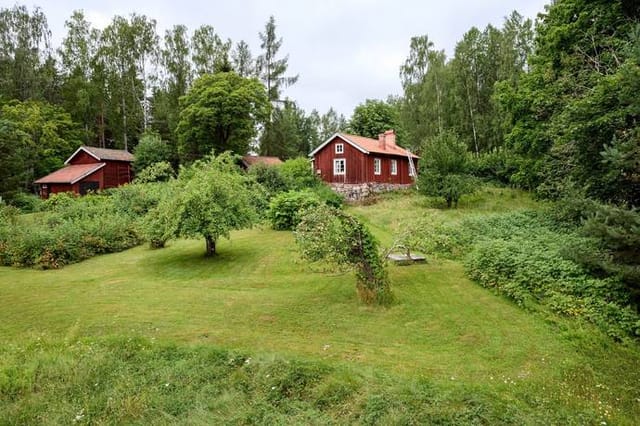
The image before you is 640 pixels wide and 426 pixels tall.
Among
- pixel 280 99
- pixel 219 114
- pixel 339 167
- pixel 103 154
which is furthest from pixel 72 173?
pixel 339 167

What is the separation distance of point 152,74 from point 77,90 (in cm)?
751

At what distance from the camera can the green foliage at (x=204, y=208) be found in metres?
12.0

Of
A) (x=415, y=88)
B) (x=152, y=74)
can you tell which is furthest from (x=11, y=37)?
(x=415, y=88)

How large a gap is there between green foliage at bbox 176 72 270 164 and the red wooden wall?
8144mm

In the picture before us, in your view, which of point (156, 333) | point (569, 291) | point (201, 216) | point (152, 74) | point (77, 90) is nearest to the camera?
point (156, 333)

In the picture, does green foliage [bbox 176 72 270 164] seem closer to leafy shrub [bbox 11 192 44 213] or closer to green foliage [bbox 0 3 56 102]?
leafy shrub [bbox 11 192 44 213]

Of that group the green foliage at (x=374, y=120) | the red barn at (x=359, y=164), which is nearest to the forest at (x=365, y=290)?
the red barn at (x=359, y=164)

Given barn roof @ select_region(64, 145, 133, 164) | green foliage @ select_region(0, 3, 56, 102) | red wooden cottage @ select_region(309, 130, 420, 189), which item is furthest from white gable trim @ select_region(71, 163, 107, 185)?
red wooden cottage @ select_region(309, 130, 420, 189)

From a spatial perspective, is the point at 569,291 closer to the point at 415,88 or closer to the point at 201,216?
the point at 201,216

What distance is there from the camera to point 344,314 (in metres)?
7.82

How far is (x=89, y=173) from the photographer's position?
30766mm

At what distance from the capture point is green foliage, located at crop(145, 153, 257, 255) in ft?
39.5

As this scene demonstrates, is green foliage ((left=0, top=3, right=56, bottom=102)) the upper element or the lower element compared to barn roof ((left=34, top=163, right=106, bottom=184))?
upper

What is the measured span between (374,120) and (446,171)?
20057 millimetres
